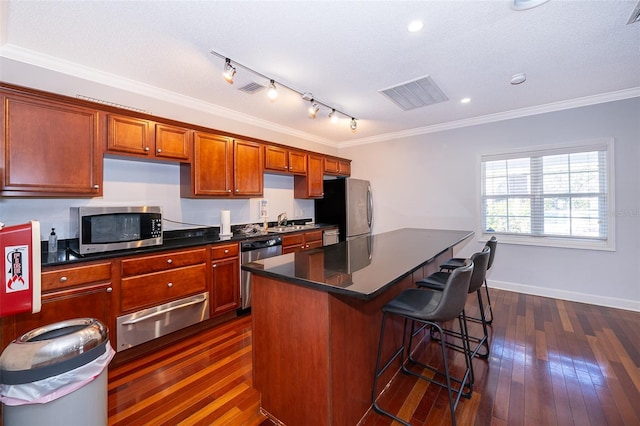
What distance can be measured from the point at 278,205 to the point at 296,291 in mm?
3189

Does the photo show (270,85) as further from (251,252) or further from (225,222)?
(251,252)

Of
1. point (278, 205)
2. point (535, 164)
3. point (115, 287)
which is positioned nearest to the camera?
point (115, 287)

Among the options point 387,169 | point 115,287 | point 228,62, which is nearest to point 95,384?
point 115,287

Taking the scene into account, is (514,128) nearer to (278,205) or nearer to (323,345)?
(278,205)

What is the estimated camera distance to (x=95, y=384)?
1419mm

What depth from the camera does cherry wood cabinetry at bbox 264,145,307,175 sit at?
3.96 m

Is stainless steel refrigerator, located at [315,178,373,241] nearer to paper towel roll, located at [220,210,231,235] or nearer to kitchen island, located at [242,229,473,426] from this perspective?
paper towel roll, located at [220,210,231,235]

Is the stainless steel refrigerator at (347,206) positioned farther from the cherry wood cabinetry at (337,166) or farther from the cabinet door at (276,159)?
the cabinet door at (276,159)

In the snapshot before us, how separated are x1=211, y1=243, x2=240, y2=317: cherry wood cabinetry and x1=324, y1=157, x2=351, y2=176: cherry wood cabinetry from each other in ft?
8.14

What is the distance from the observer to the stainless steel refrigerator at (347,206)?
483cm

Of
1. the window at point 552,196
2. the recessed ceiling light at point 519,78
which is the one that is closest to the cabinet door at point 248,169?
the recessed ceiling light at point 519,78

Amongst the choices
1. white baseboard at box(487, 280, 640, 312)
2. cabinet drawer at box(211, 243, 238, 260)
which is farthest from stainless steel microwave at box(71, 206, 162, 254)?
white baseboard at box(487, 280, 640, 312)

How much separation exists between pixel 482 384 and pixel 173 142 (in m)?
3.57

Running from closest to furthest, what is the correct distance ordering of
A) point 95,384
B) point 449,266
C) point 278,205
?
point 95,384 < point 449,266 < point 278,205
